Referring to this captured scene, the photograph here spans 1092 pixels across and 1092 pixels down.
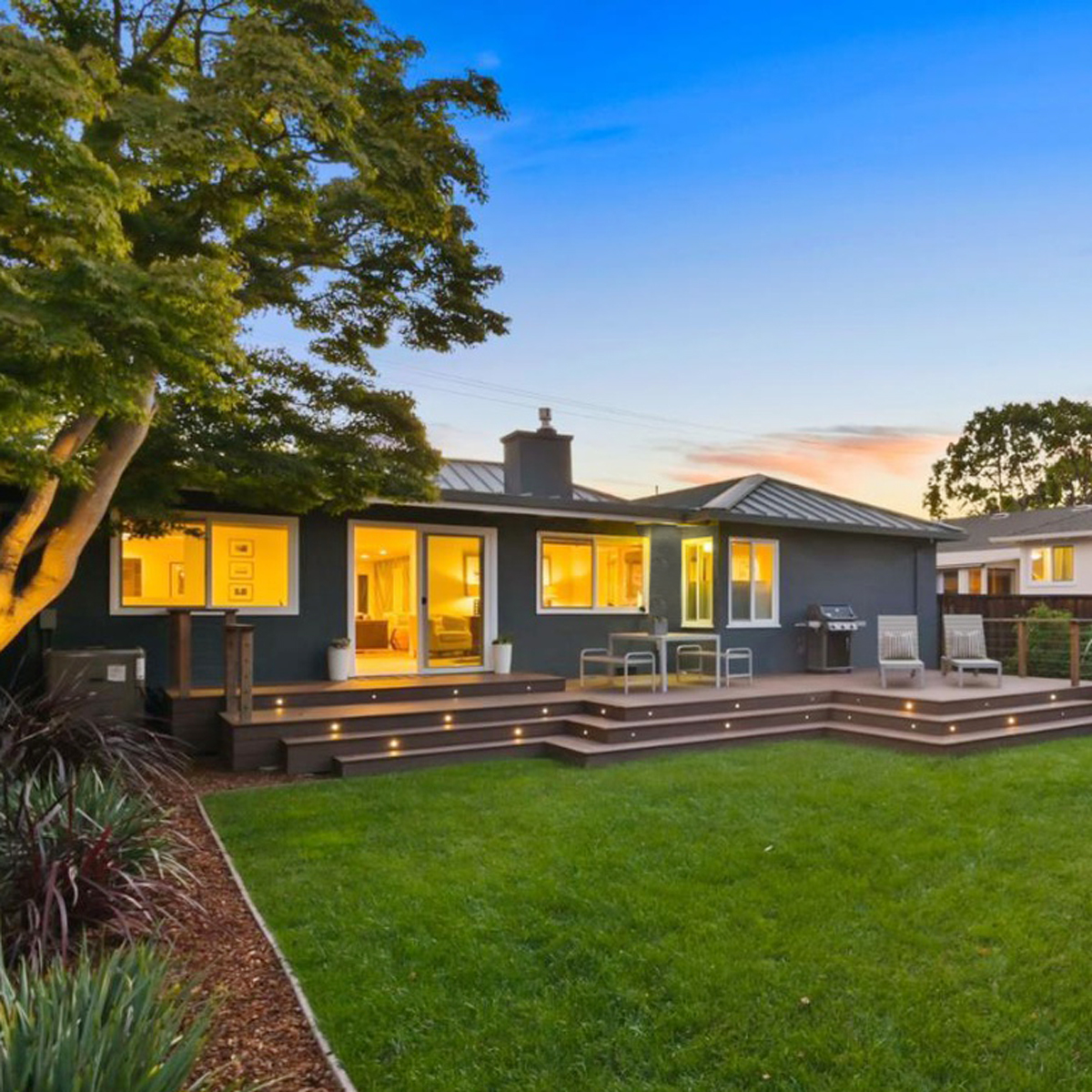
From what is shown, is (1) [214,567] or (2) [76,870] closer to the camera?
(2) [76,870]

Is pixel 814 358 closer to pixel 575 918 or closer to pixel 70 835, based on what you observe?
pixel 575 918

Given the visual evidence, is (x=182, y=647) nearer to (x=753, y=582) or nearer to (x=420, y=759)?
(x=420, y=759)

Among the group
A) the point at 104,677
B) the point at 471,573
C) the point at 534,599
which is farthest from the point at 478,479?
the point at 104,677

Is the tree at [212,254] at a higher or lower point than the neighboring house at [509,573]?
higher

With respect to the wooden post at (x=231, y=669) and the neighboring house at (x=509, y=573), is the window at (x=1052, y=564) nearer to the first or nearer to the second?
the neighboring house at (x=509, y=573)

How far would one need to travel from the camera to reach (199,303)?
4.38m

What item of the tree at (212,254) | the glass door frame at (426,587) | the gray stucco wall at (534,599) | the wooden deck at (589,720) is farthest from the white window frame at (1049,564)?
the tree at (212,254)

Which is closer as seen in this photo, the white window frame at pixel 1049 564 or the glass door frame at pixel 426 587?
the glass door frame at pixel 426 587

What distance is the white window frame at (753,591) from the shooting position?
11562 mm

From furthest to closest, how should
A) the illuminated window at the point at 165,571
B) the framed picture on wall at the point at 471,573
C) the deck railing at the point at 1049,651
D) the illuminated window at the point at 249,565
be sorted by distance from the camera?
the deck railing at the point at 1049,651
the framed picture on wall at the point at 471,573
the illuminated window at the point at 249,565
the illuminated window at the point at 165,571

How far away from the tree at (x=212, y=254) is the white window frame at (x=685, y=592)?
15.9ft

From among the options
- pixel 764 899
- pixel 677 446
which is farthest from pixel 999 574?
pixel 764 899

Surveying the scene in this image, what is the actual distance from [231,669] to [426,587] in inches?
123

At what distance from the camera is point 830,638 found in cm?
1189
